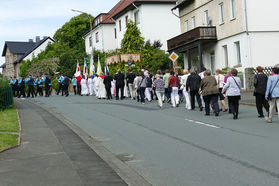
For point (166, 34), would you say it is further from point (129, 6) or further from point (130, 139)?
point (130, 139)

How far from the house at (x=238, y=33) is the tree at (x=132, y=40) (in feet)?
30.2

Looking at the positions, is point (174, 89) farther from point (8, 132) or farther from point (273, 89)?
point (8, 132)

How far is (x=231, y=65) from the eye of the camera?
3262cm

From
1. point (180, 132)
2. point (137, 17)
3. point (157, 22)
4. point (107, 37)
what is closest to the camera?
point (180, 132)

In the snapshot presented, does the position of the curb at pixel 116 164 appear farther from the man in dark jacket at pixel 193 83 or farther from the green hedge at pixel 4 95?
the green hedge at pixel 4 95

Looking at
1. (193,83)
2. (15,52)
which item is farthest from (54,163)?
(15,52)

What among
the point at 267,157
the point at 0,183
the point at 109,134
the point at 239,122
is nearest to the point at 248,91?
the point at 239,122

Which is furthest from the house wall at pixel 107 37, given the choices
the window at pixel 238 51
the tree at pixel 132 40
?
the window at pixel 238 51

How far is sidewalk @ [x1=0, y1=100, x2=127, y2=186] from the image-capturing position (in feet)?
21.9

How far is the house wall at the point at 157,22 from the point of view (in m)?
48.9

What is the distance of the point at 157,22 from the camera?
49.6 metres

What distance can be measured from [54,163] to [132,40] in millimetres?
38638

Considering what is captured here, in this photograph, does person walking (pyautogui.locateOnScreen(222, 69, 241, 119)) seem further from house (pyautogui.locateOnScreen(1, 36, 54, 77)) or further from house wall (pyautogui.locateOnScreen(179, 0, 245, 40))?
house (pyautogui.locateOnScreen(1, 36, 54, 77))

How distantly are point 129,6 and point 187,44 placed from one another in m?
14.8
